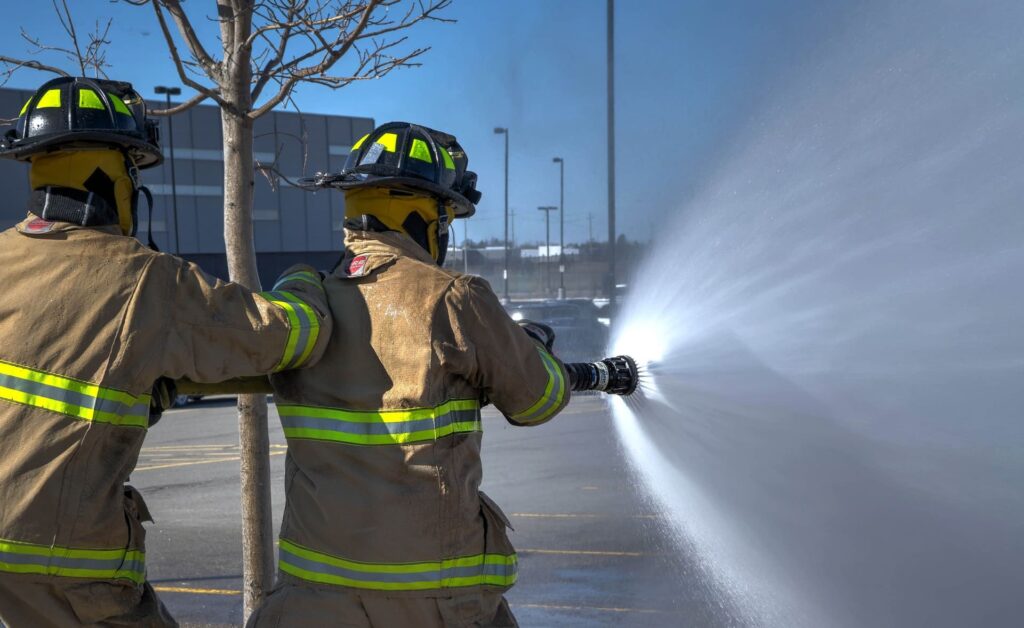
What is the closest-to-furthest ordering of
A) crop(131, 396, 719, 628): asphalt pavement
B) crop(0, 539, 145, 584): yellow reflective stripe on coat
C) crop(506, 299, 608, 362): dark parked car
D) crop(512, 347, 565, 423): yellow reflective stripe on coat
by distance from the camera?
crop(0, 539, 145, 584): yellow reflective stripe on coat
crop(512, 347, 565, 423): yellow reflective stripe on coat
crop(131, 396, 719, 628): asphalt pavement
crop(506, 299, 608, 362): dark parked car

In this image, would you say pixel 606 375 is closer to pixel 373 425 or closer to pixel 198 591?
pixel 373 425

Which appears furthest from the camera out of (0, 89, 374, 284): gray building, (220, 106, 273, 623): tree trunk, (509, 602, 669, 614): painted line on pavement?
(0, 89, 374, 284): gray building

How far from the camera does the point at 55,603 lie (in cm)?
223

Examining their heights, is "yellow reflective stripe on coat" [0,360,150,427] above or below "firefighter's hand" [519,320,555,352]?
below

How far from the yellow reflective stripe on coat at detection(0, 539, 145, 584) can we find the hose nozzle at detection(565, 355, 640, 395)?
Result: 1.37 metres

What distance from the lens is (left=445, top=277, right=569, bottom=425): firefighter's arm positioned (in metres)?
2.49

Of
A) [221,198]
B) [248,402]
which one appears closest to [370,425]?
[248,402]

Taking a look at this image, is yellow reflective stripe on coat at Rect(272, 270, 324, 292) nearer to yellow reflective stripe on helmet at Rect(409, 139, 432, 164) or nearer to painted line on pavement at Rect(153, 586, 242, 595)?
yellow reflective stripe on helmet at Rect(409, 139, 432, 164)

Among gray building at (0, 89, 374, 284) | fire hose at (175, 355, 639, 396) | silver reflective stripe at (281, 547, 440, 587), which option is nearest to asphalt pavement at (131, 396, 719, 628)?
silver reflective stripe at (281, 547, 440, 587)

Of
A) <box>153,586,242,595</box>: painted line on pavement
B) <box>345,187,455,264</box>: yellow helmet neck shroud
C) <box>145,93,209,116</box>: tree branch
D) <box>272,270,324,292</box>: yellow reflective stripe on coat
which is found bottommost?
<box>153,586,242,595</box>: painted line on pavement

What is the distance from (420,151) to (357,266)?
14.8 inches

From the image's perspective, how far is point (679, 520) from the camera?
14.6ft

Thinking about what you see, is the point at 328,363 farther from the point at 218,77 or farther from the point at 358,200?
the point at 218,77

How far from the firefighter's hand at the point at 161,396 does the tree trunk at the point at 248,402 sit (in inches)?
44.3
